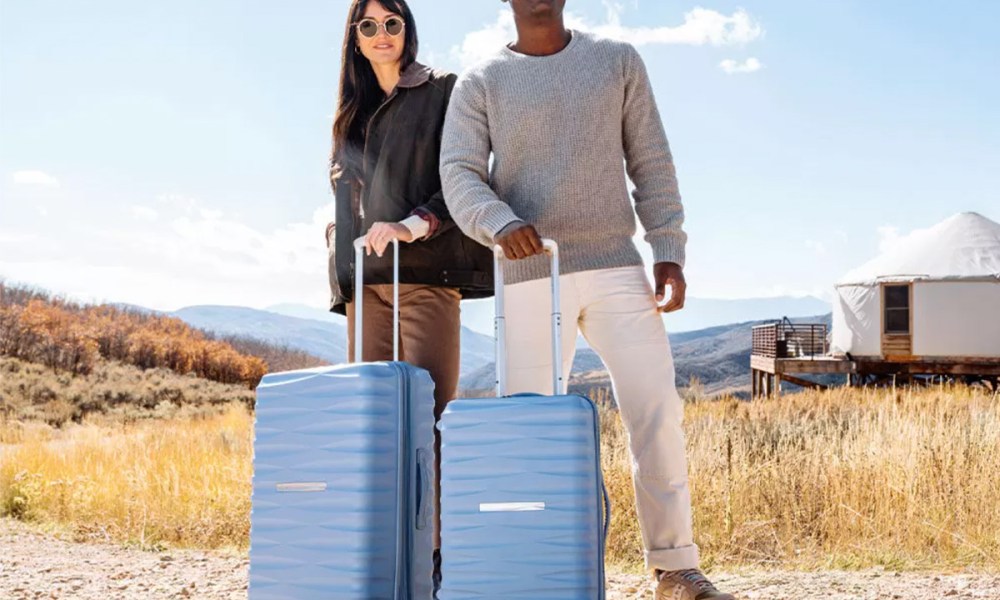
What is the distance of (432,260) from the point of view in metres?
2.51

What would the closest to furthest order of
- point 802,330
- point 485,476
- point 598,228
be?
1. point 485,476
2. point 598,228
3. point 802,330

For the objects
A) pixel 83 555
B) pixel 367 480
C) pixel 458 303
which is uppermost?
pixel 458 303

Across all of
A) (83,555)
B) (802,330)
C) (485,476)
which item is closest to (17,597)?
(83,555)

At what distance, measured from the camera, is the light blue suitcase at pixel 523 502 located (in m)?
1.91

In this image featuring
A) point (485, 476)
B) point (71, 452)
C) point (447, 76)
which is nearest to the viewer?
point (485, 476)

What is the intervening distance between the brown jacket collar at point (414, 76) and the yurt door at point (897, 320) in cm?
1670

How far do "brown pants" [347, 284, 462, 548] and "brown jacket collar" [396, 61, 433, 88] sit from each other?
513 millimetres

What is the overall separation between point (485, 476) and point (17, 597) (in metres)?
2.25

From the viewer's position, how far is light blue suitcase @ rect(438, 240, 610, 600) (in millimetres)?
1912

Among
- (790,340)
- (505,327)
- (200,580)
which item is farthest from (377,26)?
(790,340)

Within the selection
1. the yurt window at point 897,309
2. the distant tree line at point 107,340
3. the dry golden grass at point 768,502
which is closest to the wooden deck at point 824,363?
the yurt window at point 897,309

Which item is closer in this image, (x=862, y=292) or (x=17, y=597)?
(x=17, y=597)

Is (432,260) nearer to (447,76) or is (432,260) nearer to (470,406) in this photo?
(447,76)

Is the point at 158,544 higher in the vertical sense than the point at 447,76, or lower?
lower
